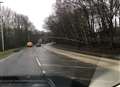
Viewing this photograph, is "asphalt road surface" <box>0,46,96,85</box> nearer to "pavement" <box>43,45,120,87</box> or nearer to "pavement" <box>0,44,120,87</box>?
"pavement" <box>0,44,120,87</box>

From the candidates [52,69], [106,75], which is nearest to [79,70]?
[52,69]

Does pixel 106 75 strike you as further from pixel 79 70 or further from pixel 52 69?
pixel 52 69

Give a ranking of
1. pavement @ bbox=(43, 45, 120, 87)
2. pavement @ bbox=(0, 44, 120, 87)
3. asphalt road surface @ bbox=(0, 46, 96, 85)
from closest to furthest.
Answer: pavement @ bbox=(43, 45, 120, 87), pavement @ bbox=(0, 44, 120, 87), asphalt road surface @ bbox=(0, 46, 96, 85)

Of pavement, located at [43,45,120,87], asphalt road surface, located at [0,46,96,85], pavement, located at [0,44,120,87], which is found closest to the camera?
pavement, located at [43,45,120,87]

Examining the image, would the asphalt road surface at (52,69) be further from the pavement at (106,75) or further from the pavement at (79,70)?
the pavement at (106,75)

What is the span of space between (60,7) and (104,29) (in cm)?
2016

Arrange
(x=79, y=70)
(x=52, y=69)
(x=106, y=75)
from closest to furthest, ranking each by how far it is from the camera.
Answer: (x=106, y=75), (x=79, y=70), (x=52, y=69)

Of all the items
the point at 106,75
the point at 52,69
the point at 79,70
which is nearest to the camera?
the point at 106,75

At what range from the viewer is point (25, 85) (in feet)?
15.7

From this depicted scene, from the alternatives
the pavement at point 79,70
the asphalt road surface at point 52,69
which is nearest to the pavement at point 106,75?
the pavement at point 79,70

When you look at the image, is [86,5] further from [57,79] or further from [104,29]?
[57,79]

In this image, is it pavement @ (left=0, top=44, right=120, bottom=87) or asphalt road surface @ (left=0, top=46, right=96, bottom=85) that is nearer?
pavement @ (left=0, top=44, right=120, bottom=87)

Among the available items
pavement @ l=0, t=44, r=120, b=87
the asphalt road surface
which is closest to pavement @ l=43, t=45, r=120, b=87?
pavement @ l=0, t=44, r=120, b=87

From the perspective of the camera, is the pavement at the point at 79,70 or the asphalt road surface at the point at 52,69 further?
the asphalt road surface at the point at 52,69
